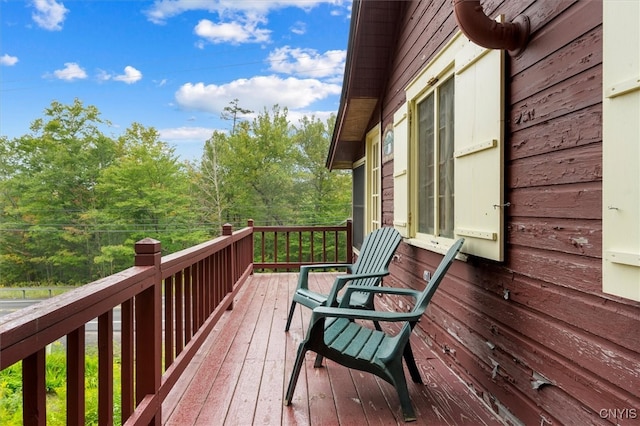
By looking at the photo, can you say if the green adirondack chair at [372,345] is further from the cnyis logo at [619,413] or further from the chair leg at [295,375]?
the cnyis logo at [619,413]

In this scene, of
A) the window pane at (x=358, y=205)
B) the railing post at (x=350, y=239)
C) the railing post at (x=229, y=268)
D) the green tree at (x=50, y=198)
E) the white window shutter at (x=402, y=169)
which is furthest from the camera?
the green tree at (x=50, y=198)

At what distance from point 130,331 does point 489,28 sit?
2.02 meters

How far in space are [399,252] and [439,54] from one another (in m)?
1.88

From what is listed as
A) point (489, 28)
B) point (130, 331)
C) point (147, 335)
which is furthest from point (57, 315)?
point (489, 28)

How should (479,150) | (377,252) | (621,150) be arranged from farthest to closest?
(377,252), (479,150), (621,150)

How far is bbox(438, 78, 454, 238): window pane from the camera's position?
244 centimetres

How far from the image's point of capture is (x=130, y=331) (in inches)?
59.3

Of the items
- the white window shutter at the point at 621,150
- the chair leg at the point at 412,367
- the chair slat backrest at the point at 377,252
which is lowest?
the chair leg at the point at 412,367

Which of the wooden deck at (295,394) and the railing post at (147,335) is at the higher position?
the railing post at (147,335)

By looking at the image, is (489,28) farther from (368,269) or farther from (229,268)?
(229,268)

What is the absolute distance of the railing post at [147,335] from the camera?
168 cm

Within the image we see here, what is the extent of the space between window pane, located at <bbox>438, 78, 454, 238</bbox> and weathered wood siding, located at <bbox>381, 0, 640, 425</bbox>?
463 millimetres

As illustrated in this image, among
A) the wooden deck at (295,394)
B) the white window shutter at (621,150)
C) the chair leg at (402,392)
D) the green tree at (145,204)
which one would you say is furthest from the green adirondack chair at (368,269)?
the green tree at (145,204)

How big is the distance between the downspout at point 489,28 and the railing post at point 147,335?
5.79 feet
